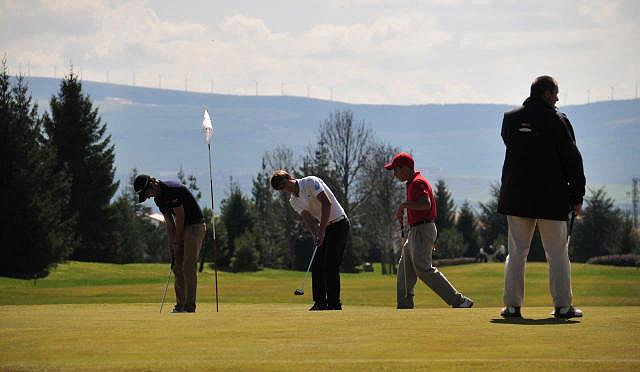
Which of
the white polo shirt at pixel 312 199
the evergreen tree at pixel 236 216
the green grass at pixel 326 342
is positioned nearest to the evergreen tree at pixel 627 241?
the evergreen tree at pixel 236 216

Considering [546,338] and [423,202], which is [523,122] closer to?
[546,338]

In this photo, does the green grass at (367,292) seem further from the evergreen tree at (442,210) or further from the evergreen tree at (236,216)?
the evergreen tree at (442,210)

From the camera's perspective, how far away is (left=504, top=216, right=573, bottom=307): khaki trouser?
13484 millimetres

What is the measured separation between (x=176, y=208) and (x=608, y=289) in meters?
21.2

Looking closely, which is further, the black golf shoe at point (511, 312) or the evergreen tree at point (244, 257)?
the evergreen tree at point (244, 257)

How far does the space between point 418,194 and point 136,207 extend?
122180mm

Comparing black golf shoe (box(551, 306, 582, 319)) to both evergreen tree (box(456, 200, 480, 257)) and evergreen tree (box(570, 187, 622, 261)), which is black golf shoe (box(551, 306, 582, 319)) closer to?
evergreen tree (box(570, 187, 622, 261))

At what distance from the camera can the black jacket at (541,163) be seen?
13.2 m

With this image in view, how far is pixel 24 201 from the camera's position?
57.2 meters

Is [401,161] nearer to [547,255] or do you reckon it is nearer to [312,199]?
[312,199]

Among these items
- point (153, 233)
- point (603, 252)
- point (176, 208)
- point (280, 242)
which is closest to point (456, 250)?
point (603, 252)

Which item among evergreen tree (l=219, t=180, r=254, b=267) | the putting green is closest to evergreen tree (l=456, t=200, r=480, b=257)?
evergreen tree (l=219, t=180, r=254, b=267)

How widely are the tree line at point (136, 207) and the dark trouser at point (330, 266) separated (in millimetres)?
29096

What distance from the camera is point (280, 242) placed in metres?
110
